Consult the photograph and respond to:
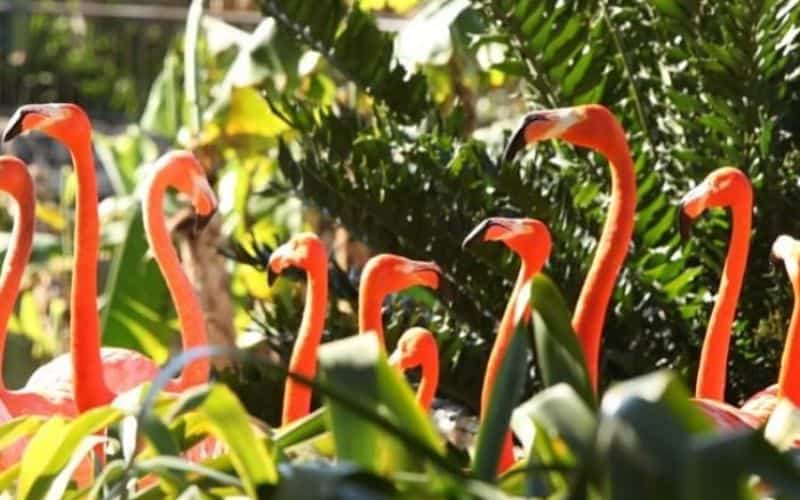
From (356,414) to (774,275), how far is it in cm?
261

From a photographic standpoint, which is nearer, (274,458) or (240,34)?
(274,458)

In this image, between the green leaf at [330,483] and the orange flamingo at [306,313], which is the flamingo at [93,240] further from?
the green leaf at [330,483]

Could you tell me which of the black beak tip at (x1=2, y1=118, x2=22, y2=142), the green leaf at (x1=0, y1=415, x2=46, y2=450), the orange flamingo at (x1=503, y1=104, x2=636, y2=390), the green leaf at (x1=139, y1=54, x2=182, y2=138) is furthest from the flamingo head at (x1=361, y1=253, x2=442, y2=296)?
the green leaf at (x1=139, y1=54, x2=182, y2=138)

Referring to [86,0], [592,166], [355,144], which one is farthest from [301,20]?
[86,0]

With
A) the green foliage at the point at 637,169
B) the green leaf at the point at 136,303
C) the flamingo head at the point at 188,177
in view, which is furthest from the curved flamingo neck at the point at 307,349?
the green leaf at the point at 136,303

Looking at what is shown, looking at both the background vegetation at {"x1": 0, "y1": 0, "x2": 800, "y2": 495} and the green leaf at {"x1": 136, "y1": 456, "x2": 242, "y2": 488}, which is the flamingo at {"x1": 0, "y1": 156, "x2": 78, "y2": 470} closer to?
the background vegetation at {"x1": 0, "y1": 0, "x2": 800, "y2": 495}

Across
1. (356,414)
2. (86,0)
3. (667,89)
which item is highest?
(356,414)

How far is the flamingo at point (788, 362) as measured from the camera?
350cm

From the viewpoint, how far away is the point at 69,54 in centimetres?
1283

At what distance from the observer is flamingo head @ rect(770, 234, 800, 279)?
365 centimetres

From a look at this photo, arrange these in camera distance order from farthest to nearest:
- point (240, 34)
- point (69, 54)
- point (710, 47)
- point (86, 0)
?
point (86, 0)
point (69, 54)
point (240, 34)
point (710, 47)

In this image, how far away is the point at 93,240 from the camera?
4.04 meters

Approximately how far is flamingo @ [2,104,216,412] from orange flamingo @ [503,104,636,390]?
852mm

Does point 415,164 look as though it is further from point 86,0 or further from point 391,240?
point 86,0
